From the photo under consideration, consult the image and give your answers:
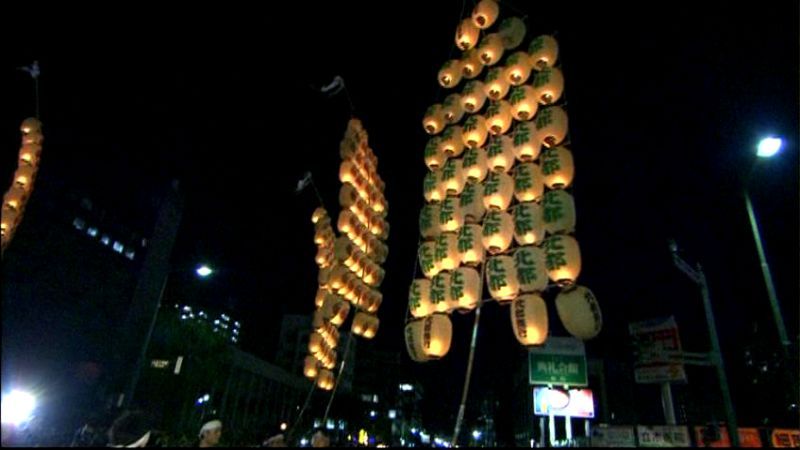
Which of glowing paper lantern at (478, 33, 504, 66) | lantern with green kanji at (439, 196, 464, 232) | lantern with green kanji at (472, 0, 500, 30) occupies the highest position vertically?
lantern with green kanji at (472, 0, 500, 30)

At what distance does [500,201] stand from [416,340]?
14.2ft

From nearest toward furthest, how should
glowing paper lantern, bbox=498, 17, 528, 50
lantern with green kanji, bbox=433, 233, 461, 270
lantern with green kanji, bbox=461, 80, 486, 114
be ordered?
lantern with green kanji, bbox=433, 233, 461, 270
glowing paper lantern, bbox=498, 17, 528, 50
lantern with green kanji, bbox=461, 80, 486, 114

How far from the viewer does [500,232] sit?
12164 millimetres

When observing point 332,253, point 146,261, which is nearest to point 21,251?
point 146,261

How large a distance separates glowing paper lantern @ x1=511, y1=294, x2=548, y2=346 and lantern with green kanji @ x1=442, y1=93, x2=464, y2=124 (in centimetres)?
670

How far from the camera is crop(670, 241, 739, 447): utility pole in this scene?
10242 mm

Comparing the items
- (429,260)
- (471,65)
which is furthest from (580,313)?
(471,65)

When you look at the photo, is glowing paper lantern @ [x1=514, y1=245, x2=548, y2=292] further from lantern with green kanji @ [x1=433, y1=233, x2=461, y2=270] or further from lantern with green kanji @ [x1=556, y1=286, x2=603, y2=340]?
lantern with green kanji @ [x1=433, y1=233, x2=461, y2=270]

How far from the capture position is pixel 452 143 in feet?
48.8

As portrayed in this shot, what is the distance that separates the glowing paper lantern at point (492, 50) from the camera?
47.0 ft

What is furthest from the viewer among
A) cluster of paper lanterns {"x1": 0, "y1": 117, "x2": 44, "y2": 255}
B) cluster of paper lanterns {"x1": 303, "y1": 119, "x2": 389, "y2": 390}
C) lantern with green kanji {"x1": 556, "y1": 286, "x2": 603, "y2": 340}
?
cluster of paper lanterns {"x1": 0, "y1": 117, "x2": 44, "y2": 255}

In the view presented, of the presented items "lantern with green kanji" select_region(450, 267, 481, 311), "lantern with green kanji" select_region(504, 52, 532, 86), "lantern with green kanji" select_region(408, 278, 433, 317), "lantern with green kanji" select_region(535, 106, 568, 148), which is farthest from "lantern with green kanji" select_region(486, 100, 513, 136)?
"lantern with green kanji" select_region(408, 278, 433, 317)

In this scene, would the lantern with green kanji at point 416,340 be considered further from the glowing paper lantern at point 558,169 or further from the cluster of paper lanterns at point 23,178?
the cluster of paper lanterns at point 23,178

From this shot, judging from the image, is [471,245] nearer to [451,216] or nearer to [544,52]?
[451,216]
